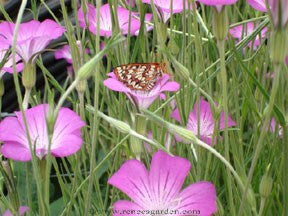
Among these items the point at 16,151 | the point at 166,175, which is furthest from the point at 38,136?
the point at 166,175

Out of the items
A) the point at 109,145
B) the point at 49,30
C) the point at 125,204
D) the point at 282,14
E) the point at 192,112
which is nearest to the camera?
the point at 282,14

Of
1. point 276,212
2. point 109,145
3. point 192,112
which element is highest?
point 192,112

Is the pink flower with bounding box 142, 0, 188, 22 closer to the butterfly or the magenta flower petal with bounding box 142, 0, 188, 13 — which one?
the magenta flower petal with bounding box 142, 0, 188, 13

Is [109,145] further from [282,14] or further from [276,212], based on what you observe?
[282,14]

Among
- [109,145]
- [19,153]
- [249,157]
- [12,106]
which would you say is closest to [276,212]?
[249,157]

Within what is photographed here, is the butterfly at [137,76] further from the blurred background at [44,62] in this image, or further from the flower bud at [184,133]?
the blurred background at [44,62]

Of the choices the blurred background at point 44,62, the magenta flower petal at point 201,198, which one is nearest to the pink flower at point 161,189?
the magenta flower petal at point 201,198

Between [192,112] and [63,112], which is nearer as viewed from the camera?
[63,112]
